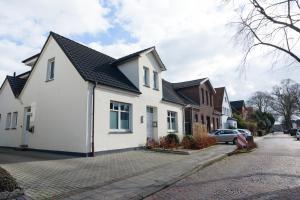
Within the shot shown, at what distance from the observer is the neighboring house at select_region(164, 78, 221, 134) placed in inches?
1109

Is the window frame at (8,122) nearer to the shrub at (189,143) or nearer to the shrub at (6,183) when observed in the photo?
the shrub at (189,143)

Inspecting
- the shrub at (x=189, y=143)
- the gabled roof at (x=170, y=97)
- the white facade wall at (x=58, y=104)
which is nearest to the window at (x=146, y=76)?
the gabled roof at (x=170, y=97)

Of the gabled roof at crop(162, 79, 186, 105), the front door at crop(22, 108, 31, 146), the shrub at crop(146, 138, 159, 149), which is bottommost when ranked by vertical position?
the shrub at crop(146, 138, 159, 149)

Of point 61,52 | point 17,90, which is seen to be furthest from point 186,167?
point 17,90

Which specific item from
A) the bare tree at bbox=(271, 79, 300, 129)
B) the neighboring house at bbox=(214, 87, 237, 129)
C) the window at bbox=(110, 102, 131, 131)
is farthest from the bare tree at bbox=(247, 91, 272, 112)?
the window at bbox=(110, 102, 131, 131)

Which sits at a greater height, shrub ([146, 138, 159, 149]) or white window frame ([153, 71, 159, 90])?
white window frame ([153, 71, 159, 90])

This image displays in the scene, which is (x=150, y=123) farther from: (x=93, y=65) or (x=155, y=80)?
(x=93, y=65)

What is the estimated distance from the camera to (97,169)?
9773 mm

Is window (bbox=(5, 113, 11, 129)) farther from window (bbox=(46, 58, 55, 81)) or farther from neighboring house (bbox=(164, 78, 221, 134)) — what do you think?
neighboring house (bbox=(164, 78, 221, 134))

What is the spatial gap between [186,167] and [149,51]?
1141cm

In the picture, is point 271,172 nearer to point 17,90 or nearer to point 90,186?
point 90,186

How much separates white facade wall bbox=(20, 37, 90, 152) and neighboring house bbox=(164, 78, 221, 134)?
15199 mm

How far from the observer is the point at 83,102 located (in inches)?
535

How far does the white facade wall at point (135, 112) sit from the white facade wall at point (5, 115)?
7.47m
